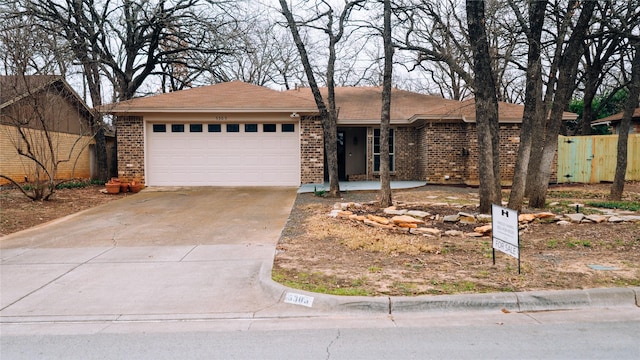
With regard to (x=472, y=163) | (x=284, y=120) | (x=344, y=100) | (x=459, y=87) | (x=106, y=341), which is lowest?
(x=106, y=341)

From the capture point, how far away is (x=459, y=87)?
1216 inches

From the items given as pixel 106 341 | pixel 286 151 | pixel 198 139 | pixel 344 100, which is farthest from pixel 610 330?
pixel 344 100

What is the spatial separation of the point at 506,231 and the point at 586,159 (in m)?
14.8

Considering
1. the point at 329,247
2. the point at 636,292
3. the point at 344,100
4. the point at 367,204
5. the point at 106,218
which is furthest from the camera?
the point at 344,100

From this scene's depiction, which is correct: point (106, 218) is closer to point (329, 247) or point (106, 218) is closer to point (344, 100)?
point (329, 247)

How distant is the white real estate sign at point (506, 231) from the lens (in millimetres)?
4965

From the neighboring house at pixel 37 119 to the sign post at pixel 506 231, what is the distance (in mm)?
11409

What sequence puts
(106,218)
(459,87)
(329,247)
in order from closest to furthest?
(329,247), (106,218), (459,87)

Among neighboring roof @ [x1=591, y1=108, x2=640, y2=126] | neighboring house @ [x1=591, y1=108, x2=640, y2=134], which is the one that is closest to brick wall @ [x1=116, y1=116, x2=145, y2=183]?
neighboring house @ [x1=591, y1=108, x2=640, y2=134]

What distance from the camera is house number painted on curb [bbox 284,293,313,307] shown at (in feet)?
14.7

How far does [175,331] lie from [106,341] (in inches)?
23.4

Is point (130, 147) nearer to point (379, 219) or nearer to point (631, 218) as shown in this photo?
point (379, 219)

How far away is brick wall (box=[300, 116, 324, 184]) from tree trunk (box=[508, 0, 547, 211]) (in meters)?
7.49

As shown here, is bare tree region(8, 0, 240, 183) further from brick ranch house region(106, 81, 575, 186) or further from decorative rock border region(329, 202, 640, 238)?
decorative rock border region(329, 202, 640, 238)
